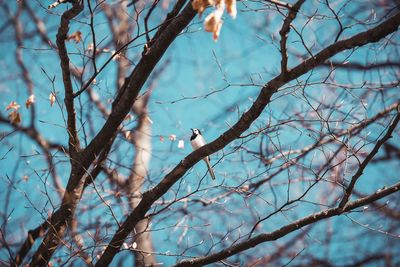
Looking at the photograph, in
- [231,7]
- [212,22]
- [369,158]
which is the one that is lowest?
[212,22]

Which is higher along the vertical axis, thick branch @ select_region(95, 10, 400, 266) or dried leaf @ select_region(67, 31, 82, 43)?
dried leaf @ select_region(67, 31, 82, 43)

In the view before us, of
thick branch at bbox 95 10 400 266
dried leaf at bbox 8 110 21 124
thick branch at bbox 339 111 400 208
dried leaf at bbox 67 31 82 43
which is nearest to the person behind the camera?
thick branch at bbox 95 10 400 266

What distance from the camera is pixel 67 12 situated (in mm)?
2707

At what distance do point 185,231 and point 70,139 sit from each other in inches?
54.2

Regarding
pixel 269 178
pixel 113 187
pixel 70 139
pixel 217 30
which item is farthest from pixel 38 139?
pixel 217 30

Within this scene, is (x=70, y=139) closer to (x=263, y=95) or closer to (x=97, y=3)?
(x=97, y=3)

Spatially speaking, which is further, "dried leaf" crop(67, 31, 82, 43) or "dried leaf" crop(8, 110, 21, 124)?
"dried leaf" crop(8, 110, 21, 124)

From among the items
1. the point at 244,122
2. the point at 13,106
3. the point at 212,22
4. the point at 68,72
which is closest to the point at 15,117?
the point at 13,106

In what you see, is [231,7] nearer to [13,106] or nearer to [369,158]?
[369,158]

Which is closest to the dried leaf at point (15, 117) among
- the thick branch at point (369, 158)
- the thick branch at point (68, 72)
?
the thick branch at point (68, 72)

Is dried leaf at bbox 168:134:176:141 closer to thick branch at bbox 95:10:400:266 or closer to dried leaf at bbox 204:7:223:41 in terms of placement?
thick branch at bbox 95:10:400:266

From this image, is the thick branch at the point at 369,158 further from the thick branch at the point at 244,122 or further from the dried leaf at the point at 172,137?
the dried leaf at the point at 172,137

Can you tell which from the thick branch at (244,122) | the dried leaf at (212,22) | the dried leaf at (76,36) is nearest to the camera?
the dried leaf at (212,22)

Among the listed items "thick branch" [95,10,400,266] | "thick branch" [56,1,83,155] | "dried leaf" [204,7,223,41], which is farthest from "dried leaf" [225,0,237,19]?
"thick branch" [56,1,83,155]
